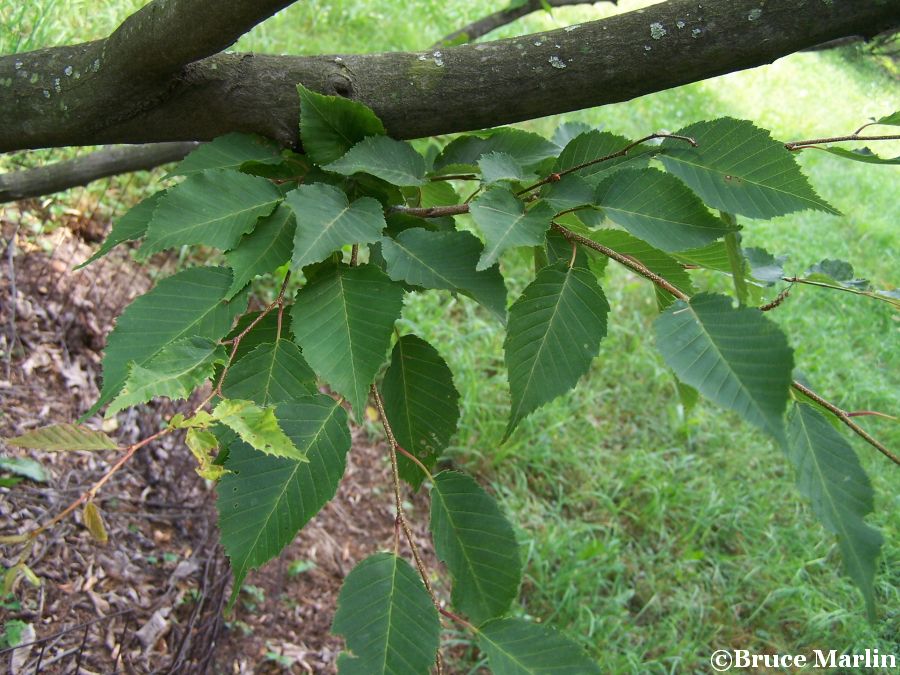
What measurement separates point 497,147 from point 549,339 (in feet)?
1.27

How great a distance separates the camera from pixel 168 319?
78 centimetres

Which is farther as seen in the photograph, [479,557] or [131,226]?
[131,226]

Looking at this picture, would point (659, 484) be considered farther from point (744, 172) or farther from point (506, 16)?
point (744, 172)

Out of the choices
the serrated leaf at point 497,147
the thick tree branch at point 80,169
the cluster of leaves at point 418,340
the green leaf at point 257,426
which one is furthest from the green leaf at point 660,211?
A: the thick tree branch at point 80,169

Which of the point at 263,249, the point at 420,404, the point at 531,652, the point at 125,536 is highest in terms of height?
the point at 263,249

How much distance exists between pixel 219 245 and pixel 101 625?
1619 millimetres

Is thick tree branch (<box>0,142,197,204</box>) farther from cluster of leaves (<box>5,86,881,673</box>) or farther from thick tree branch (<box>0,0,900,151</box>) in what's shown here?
cluster of leaves (<box>5,86,881,673</box>)

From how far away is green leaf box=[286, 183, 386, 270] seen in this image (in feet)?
2.47

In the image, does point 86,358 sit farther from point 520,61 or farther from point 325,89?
point 520,61

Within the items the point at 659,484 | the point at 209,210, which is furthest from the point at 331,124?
the point at 659,484

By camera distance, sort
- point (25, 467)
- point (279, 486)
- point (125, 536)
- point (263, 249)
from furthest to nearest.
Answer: point (125, 536) → point (25, 467) → point (263, 249) → point (279, 486)

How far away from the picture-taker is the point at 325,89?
0.93 meters

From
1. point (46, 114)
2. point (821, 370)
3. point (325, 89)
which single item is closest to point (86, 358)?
point (46, 114)

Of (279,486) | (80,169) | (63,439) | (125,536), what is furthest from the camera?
(125,536)
